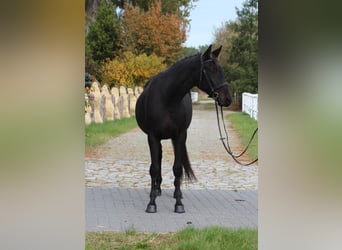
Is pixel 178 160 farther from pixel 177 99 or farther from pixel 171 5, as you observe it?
pixel 171 5

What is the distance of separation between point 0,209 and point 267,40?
0.88 metres

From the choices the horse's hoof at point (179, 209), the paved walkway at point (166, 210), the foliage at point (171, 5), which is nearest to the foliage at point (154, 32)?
the foliage at point (171, 5)

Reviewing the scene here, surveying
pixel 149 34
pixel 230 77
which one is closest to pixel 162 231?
pixel 149 34

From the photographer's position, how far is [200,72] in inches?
161

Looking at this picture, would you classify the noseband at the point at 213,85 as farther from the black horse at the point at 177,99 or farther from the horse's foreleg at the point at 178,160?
the horse's foreleg at the point at 178,160

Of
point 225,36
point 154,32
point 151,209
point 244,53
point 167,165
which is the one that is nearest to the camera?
point 151,209

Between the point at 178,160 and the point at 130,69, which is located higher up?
the point at 130,69

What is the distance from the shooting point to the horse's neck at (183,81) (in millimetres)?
4133

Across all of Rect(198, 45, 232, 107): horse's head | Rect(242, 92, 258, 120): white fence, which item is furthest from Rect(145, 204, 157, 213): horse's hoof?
Rect(242, 92, 258, 120): white fence

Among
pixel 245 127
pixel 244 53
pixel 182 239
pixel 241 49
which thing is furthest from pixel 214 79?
pixel 241 49

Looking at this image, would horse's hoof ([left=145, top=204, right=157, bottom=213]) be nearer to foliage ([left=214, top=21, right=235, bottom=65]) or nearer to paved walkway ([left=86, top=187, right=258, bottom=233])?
paved walkway ([left=86, top=187, right=258, bottom=233])

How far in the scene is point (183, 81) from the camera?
421cm

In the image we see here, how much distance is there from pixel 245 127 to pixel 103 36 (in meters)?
3.78

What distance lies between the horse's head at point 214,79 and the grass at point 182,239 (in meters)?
1.12
